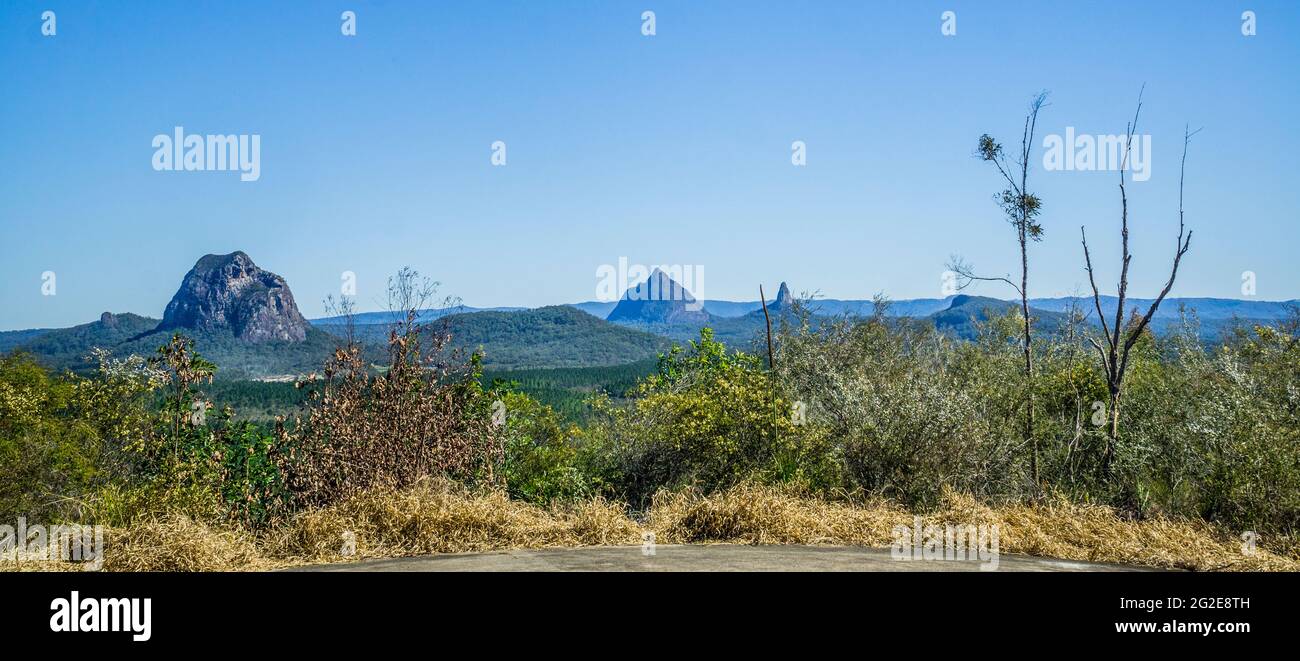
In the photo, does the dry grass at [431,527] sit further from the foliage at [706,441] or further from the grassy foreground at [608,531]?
the foliage at [706,441]

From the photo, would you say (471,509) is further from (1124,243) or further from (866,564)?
(1124,243)

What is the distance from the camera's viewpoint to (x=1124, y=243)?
1073cm

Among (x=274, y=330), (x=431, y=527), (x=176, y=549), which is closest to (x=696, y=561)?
(x=431, y=527)

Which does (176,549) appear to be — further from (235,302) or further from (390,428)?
(235,302)

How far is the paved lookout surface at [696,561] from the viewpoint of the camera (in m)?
5.76

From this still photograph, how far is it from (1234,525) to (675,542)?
17.2 ft

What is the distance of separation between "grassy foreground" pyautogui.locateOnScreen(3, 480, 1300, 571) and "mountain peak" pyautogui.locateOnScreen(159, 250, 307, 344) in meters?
132

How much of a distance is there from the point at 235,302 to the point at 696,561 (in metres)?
157

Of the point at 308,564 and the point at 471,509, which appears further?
the point at 471,509

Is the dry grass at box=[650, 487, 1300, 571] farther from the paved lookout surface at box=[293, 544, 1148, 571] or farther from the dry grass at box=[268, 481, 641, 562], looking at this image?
the dry grass at box=[268, 481, 641, 562]

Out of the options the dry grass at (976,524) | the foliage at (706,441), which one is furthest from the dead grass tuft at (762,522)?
the foliage at (706,441)
